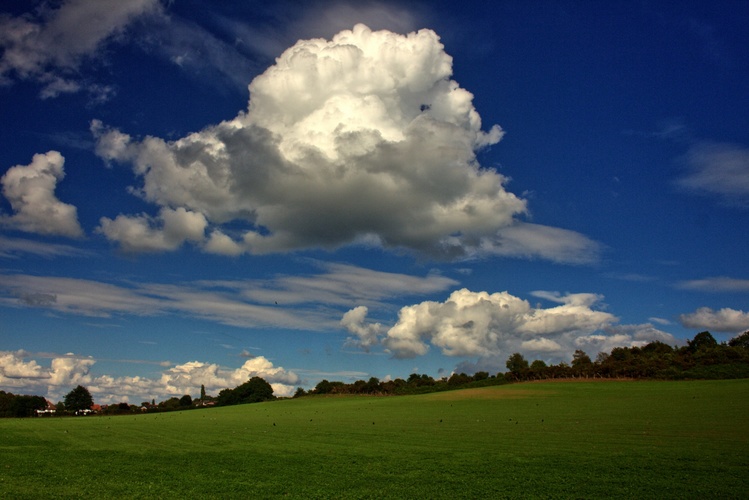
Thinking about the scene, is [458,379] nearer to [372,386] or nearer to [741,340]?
[372,386]

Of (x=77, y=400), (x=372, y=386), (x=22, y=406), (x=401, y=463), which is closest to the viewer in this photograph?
(x=401, y=463)

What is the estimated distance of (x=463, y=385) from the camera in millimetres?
119625

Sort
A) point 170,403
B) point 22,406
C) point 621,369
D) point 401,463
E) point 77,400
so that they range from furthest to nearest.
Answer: point 170,403, point 77,400, point 22,406, point 621,369, point 401,463

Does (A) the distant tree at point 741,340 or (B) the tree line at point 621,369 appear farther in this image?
(A) the distant tree at point 741,340

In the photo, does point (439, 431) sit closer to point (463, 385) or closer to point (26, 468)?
point (26, 468)

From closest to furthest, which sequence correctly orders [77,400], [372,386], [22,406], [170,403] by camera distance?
[22,406] → [372,386] → [77,400] → [170,403]

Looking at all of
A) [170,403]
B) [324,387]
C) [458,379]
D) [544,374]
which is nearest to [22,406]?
[170,403]

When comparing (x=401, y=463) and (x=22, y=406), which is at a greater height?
(x=22, y=406)

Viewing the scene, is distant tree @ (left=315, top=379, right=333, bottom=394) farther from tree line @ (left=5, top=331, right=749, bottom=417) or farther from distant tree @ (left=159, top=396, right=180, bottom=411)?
distant tree @ (left=159, top=396, right=180, bottom=411)

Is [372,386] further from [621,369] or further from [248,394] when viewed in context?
[621,369]

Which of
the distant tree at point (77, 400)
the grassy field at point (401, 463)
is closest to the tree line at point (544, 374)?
the distant tree at point (77, 400)

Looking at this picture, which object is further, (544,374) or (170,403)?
(170,403)

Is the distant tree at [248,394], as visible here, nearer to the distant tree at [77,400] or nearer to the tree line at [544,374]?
the tree line at [544,374]

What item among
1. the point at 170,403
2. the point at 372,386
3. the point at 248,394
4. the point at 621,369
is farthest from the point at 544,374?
the point at 170,403
